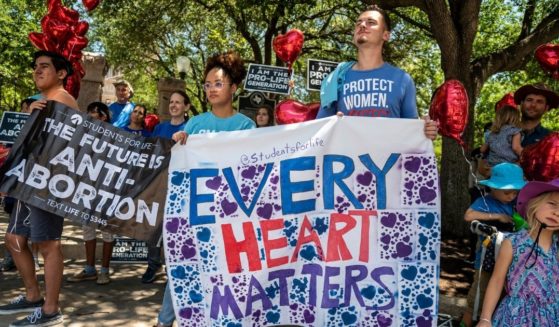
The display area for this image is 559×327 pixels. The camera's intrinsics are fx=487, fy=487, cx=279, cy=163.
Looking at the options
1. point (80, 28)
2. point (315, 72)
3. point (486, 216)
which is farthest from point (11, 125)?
point (486, 216)

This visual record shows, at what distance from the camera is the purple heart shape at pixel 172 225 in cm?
300

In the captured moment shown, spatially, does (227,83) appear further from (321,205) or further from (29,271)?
(29,271)

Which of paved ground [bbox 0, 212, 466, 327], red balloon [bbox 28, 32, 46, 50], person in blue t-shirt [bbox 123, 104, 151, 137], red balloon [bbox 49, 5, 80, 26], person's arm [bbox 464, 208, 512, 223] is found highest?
red balloon [bbox 49, 5, 80, 26]

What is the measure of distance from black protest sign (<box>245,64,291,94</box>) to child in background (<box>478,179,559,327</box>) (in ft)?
15.9

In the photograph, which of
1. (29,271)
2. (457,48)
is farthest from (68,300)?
(457,48)

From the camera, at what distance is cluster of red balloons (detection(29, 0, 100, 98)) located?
14.6ft

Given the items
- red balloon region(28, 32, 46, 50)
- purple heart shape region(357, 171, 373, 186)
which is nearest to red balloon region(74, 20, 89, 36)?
red balloon region(28, 32, 46, 50)

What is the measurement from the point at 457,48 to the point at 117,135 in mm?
5668

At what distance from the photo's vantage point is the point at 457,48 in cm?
732

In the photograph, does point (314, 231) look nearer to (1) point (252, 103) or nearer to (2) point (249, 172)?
(2) point (249, 172)

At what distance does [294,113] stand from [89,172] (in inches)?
61.7

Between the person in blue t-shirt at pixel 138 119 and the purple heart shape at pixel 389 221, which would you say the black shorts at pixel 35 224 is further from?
the purple heart shape at pixel 389 221

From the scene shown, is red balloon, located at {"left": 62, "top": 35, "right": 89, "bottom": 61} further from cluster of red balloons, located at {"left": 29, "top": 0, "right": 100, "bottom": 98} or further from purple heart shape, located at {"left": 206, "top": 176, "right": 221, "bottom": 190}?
purple heart shape, located at {"left": 206, "top": 176, "right": 221, "bottom": 190}

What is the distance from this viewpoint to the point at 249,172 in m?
3.00
